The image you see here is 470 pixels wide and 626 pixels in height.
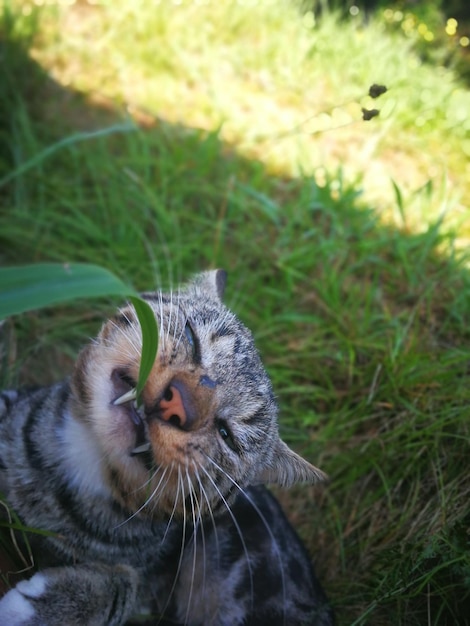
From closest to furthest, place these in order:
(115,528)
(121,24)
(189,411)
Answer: (189,411) < (115,528) < (121,24)

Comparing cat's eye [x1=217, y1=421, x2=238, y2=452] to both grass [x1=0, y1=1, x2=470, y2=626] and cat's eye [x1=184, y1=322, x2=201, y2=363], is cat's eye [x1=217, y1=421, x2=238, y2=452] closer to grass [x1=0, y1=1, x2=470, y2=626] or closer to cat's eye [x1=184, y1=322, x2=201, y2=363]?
cat's eye [x1=184, y1=322, x2=201, y2=363]

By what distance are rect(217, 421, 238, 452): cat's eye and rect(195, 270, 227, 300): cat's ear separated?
702 mm

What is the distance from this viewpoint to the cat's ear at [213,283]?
94.3 inches

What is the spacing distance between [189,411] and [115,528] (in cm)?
58

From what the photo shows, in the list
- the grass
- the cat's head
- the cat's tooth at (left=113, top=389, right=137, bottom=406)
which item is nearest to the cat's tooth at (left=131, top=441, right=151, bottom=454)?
the cat's head

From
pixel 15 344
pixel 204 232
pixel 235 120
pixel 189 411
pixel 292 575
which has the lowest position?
pixel 292 575

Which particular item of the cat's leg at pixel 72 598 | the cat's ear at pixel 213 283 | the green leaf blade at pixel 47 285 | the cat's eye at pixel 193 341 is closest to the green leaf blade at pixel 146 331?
the green leaf blade at pixel 47 285

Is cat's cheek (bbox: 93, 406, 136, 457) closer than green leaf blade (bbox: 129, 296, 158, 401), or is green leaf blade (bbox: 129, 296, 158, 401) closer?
green leaf blade (bbox: 129, 296, 158, 401)

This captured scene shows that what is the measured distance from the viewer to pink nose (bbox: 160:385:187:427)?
160cm

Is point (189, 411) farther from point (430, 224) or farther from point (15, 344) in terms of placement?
point (430, 224)

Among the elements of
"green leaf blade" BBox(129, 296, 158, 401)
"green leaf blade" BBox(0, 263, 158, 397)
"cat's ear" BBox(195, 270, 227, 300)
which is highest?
"cat's ear" BBox(195, 270, 227, 300)

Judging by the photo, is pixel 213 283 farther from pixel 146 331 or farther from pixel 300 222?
pixel 300 222

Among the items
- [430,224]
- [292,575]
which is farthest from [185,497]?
[430,224]

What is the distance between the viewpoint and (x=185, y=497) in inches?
67.6
